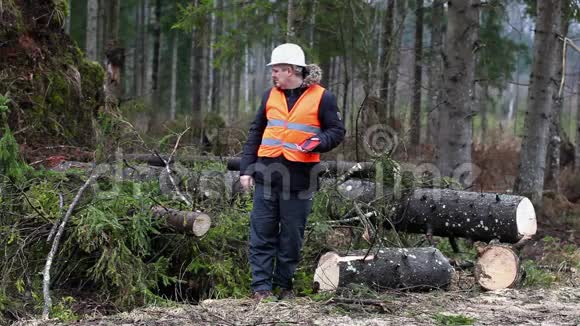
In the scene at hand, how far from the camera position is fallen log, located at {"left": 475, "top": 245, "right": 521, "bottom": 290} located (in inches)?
259

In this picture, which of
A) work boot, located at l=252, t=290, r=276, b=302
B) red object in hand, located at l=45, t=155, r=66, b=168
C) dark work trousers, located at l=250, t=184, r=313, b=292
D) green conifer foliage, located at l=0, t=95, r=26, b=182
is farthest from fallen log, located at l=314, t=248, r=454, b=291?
red object in hand, located at l=45, t=155, r=66, b=168

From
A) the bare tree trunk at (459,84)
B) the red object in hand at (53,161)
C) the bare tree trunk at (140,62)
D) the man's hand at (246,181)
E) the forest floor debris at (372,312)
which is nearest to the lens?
the forest floor debris at (372,312)

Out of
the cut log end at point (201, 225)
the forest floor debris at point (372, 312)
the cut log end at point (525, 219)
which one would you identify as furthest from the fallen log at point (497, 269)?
the cut log end at point (201, 225)

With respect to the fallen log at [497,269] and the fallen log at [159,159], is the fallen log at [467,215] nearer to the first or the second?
the fallen log at [497,269]

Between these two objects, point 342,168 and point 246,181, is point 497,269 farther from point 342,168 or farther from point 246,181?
point 246,181

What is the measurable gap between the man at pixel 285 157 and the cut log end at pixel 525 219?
7.42ft

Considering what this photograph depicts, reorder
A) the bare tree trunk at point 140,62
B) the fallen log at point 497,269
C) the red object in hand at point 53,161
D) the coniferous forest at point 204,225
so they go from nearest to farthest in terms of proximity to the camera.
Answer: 1. the coniferous forest at point 204,225
2. the fallen log at point 497,269
3. the red object in hand at point 53,161
4. the bare tree trunk at point 140,62

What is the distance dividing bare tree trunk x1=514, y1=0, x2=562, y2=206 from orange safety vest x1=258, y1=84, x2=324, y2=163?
6.65 meters

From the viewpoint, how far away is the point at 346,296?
229 inches

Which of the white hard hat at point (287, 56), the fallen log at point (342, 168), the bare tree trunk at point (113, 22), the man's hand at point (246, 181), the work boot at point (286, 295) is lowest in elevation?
the work boot at point (286, 295)

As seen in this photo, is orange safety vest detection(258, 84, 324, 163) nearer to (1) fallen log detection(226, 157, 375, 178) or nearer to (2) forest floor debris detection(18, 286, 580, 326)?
(1) fallen log detection(226, 157, 375, 178)

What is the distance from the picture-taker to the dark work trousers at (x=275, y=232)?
6.02 metres

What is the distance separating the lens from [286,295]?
6086 millimetres

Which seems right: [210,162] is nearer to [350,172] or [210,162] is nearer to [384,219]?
[350,172]
